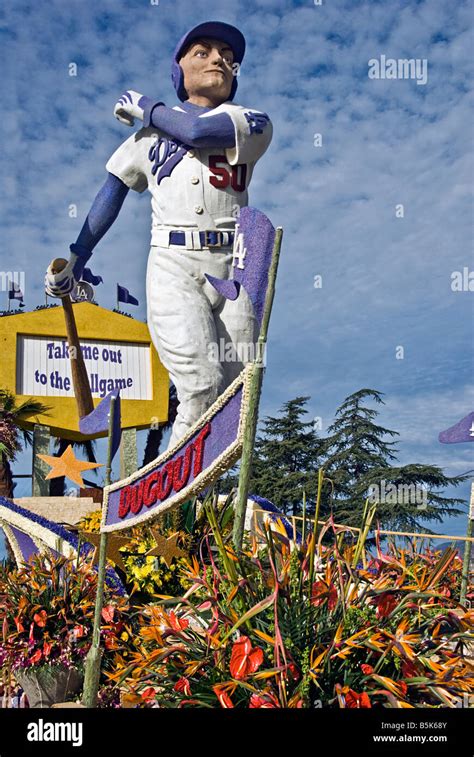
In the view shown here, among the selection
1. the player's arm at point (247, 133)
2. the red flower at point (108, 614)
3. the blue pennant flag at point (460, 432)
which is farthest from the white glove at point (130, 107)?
the red flower at point (108, 614)

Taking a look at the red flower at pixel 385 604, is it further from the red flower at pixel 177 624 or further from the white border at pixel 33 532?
the white border at pixel 33 532

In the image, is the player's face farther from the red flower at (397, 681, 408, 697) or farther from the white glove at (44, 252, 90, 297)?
the red flower at (397, 681, 408, 697)

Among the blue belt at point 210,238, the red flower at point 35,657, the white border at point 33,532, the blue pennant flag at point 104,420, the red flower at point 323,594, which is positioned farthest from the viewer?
the blue belt at point 210,238

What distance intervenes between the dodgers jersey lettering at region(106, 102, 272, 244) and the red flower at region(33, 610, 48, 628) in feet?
13.8

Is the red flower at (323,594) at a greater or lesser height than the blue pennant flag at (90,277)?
lesser

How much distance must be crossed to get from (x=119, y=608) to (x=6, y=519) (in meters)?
3.45

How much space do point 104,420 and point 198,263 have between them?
336 centimetres

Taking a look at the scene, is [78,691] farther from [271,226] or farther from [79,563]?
[271,226]

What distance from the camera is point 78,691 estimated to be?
15.9 feet

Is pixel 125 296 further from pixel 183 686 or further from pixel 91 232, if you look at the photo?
pixel 183 686

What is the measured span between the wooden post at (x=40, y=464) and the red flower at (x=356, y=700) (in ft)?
38.0

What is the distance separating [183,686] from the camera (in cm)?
321

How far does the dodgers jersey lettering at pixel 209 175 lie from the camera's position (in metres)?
7.48
